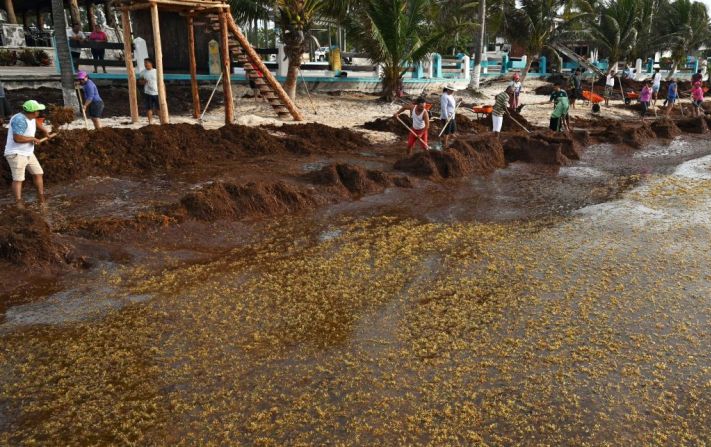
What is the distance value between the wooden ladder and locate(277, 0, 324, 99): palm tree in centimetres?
186

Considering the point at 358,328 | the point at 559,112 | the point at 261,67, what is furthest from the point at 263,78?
the point at 358,328

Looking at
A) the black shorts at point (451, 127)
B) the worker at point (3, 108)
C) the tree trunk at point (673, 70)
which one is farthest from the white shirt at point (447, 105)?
the tree trunk at point (673, 70)

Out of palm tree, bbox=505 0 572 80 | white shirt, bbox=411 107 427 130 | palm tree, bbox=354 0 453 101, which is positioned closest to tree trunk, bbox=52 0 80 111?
white shirt, bbox=411 107 427 130

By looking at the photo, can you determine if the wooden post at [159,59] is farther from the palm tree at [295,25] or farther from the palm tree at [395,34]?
the palm tree at [395,34]

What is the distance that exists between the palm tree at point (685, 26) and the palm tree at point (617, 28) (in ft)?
13.8

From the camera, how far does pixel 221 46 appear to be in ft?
43.5

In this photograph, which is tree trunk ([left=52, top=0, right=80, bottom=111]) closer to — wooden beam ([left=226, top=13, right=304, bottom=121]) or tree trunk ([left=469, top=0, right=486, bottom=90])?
wooden beam ([left=226, top=13, right=304, bottom=121])

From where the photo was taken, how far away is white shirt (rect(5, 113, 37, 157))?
7.06 meters

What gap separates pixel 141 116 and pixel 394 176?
787 cm

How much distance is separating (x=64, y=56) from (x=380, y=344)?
1156 cm

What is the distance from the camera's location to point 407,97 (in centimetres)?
1917

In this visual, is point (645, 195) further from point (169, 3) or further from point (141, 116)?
point (141, 116)

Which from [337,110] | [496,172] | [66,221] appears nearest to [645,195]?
[496,172]

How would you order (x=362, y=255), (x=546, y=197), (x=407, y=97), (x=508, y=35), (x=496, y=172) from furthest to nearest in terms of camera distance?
(x=508, y=35)
(x=407, y=97)
(x=496, y=172)
(x=546, y=197)
(x=362, y=255)
